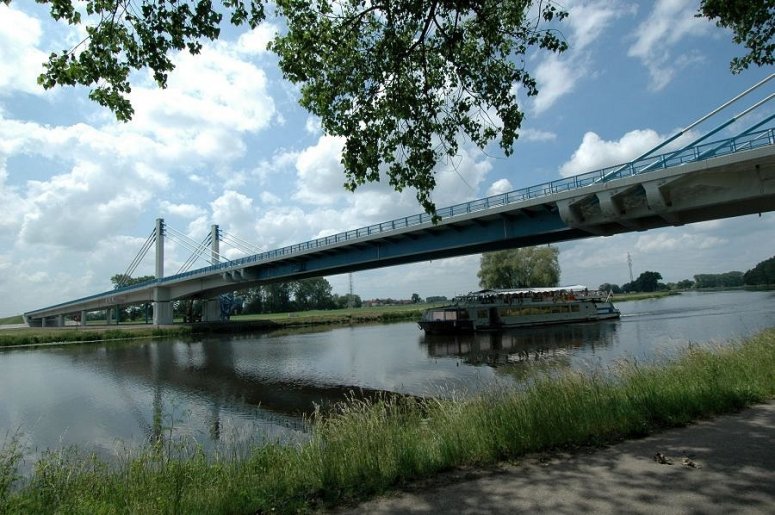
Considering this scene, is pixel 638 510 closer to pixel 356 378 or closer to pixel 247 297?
pixel 356 378

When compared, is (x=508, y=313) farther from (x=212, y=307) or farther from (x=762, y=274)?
(x=762, y=274)

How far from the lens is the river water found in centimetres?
1583

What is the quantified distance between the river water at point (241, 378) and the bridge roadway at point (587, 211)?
6908 millimetres

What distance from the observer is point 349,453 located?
6820 mm

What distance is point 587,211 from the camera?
26.8 m

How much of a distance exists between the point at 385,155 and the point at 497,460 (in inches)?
232

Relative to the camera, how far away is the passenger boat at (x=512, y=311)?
5328cm

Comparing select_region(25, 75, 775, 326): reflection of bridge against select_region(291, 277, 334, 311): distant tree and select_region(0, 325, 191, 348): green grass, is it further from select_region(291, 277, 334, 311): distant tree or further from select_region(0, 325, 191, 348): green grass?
select_region(291, 277, 334, 311): distant tree

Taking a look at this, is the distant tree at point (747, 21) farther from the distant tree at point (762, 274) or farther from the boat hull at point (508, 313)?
the distant tree at point (762, 274)

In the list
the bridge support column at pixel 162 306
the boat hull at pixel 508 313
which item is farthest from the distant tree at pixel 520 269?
the bridge support column at pixel 162 306

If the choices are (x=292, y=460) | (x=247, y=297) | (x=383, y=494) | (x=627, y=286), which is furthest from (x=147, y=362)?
(x=627, y=286)

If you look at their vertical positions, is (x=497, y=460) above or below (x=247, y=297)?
below

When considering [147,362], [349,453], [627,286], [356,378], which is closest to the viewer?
[349,453]

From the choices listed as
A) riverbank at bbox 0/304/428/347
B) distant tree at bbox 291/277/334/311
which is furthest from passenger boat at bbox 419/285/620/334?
distant tree at bbox 291/277/334/311
